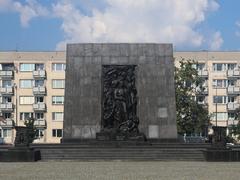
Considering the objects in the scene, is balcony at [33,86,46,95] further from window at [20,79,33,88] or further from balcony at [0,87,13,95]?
balcony at [0,87,13,95]

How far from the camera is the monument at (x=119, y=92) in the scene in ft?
110

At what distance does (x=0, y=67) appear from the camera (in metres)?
85.4

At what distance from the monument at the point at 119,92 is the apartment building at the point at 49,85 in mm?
49037

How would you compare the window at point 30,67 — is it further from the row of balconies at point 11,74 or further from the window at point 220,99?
the window at point 220,99

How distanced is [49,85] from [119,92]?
171ft

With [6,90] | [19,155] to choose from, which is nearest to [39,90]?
[6,90]

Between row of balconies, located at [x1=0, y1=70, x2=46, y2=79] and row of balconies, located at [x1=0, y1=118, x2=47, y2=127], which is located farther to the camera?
row of balconies, located at [x1=0, y1=70, x2=46, y2=79]

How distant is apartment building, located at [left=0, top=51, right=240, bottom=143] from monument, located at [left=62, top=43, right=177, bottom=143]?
161ft

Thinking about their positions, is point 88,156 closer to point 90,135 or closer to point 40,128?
point 90,135

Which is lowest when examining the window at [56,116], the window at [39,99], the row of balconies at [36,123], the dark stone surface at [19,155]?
the dark stone surface at [19,155]

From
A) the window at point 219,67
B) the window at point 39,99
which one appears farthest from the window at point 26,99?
the window at point 219,67

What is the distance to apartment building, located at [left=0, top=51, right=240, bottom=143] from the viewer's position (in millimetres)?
83438

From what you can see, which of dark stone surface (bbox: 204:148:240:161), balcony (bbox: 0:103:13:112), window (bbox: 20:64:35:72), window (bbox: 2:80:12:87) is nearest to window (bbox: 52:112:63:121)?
balcony (bbox: 0:103:13:112)
